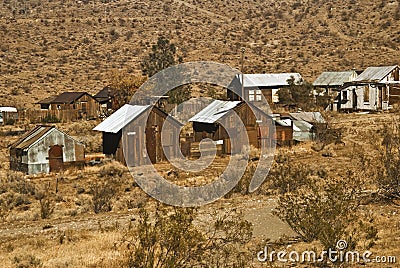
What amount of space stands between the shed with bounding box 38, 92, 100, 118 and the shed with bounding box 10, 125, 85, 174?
2010cm

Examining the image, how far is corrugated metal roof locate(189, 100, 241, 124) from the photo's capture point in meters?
30.0

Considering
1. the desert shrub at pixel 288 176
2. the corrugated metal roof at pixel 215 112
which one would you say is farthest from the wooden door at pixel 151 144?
the desert shrub at pixel 288 176

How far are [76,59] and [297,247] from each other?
59440mm

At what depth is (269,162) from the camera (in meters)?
26.2

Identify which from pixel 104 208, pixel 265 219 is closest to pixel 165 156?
pixel 104 208

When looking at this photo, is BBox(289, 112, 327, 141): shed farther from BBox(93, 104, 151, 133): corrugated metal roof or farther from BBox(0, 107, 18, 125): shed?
BBox(0, 107, 18, 125): shed

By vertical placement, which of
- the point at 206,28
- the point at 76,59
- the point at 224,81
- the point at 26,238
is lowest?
the point at 26,238

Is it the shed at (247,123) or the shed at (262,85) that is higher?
the shed at (262,85)

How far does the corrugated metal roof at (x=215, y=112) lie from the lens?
29969 mm

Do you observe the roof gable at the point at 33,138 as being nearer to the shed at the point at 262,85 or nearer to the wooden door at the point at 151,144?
the wooden door at the point at 151,144

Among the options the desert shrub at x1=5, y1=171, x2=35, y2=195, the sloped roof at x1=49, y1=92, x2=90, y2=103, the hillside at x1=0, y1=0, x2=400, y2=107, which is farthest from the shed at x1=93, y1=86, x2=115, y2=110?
the desert shrub at x1=5, y1=171, x2=35, y2=195

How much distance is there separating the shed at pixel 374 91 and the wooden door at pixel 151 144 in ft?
75.6

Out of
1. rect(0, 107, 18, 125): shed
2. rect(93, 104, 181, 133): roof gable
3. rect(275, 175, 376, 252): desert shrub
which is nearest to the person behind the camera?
rect(275, 175, 376, 252): desert shrub

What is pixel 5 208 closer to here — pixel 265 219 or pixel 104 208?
pixel 104 208
